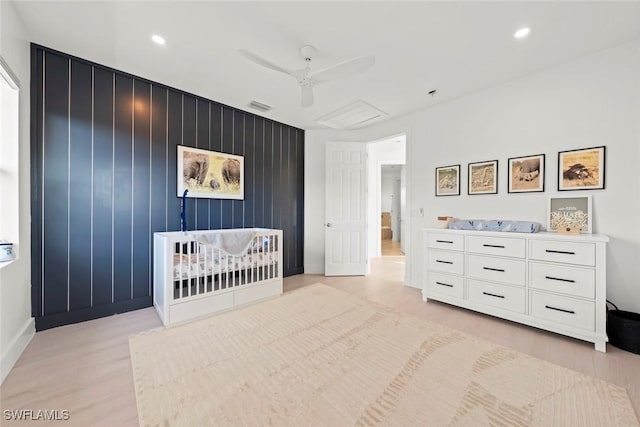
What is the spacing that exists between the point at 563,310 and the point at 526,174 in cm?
137

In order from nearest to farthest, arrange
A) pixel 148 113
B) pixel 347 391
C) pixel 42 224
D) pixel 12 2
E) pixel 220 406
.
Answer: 1. pixel 220 406
2. pixel 347 391
3. pixel 12 2
4. pixel 42 224
5. pixel 148 113

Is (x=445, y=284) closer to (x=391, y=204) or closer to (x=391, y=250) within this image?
(x=391, y=250)

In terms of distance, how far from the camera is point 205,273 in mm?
2623

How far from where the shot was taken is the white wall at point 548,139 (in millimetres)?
2145

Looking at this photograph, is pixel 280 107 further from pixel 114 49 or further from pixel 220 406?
pixel 220 406

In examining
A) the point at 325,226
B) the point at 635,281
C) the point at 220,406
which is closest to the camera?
the point at 220,406

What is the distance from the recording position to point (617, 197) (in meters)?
2.19

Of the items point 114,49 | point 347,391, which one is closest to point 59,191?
point 114,49

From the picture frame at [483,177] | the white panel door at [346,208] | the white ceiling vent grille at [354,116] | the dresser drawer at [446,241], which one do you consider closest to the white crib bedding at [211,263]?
the white panel door at [346,208]

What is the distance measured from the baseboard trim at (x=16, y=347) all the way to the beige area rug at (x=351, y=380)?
0.67 meters

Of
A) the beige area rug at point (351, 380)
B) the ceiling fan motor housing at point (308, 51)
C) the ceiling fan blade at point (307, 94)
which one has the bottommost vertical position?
the beige area rug at point (351, 380)

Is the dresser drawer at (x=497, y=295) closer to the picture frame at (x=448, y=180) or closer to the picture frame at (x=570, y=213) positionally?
the picture frame at (x=570, y=213)

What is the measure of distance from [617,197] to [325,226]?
11.0ft

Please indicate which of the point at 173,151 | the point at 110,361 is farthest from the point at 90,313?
the point at 173,151
